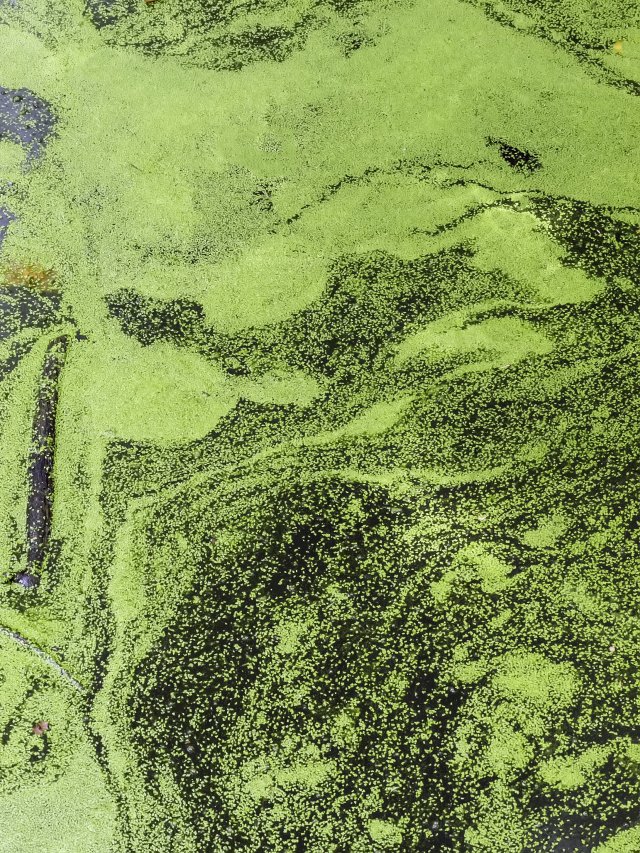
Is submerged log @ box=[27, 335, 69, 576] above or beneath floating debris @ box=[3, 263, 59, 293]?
beneath

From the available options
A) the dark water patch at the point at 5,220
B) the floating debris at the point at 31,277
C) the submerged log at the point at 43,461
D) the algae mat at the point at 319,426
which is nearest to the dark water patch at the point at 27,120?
the algae mat at the point at 319,426

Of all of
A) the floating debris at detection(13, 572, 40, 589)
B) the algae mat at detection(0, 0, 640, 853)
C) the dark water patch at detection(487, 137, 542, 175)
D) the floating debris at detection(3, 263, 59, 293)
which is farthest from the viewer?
the dark water patch at detection(487, 137, 542, 175)

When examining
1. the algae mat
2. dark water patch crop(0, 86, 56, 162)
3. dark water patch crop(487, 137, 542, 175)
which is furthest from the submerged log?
dark water patch crop(487, 137, 542, 175)

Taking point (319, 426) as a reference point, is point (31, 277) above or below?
above

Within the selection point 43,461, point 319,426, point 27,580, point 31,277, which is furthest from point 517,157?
point 27,580

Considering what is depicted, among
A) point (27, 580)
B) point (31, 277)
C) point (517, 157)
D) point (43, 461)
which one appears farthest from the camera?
point (517, 157)

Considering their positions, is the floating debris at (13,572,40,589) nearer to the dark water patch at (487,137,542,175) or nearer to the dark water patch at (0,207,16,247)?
the dark water patch at (0,207,16,247)

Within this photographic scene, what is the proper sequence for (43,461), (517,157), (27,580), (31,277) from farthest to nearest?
1. (517,157)
2. (31,277)
3. (43,461)
4. (27,580)

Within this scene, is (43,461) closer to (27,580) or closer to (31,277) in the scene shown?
(27,580)

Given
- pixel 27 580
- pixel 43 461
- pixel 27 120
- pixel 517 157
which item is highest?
pixel 517 157
